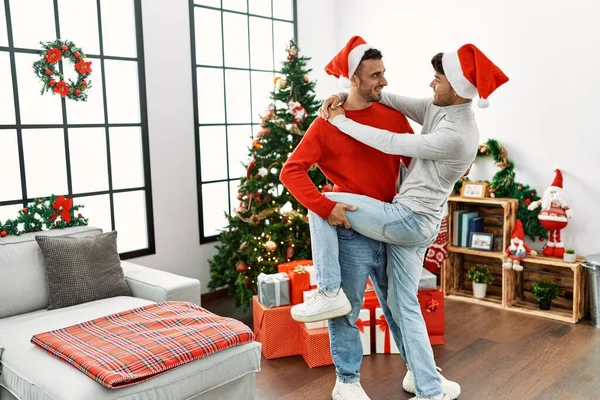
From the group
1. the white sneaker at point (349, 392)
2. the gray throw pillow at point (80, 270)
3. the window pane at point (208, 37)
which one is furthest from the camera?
the window pane at point (208, 37)

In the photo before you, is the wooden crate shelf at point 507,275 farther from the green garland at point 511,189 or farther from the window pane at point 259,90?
the window pane at point 259,90

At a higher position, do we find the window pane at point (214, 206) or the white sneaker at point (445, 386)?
the window pane at point (214, 206)

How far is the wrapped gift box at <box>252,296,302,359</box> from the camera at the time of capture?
3.26 metres

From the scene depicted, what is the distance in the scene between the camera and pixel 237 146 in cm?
478

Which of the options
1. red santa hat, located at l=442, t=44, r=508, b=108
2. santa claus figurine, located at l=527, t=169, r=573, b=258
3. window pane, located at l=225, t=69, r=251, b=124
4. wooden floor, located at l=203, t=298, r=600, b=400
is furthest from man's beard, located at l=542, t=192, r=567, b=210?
window pane, located at l=225, t=69, r=251, b=124

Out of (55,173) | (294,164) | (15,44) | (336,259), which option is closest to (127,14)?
(15,44)

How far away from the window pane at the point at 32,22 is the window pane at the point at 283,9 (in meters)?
2.10

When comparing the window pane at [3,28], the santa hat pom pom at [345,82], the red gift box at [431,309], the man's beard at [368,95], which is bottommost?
the red gift box at [431,309]

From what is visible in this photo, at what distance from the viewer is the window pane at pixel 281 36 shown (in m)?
5.10

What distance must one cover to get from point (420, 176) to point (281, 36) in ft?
10.4

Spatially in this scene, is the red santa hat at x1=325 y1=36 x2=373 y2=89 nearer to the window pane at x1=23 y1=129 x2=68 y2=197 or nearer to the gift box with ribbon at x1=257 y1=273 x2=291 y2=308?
the gift box with ribbon at x1=257 y1=273 x2=291 y2=308

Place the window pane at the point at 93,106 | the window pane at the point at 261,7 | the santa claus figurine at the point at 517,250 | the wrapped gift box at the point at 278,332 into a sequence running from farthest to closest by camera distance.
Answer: the window pane at the point at 261,7, the santa claus figurine at the point at 517,250, the window pane at the point at 93,106, the wrapped gift box at the point at 278,332

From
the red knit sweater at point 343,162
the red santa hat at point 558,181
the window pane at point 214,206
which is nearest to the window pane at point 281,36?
the window pane at point 214,206

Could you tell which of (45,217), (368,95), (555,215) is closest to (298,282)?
(368,95)
